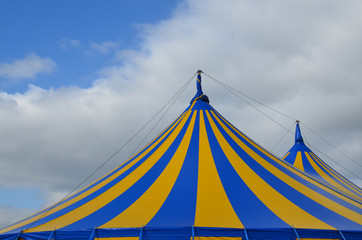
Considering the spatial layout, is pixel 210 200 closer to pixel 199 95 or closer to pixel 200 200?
pixel 200 200

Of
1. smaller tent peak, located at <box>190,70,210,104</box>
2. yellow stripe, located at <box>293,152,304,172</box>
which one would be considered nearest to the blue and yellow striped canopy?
yellow stripe, located at <box>293,152,304,172</box>

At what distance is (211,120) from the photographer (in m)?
6.60

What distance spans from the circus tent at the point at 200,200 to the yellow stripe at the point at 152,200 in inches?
0.6

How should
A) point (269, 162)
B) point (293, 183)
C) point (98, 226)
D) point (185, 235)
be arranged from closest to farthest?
point (185, 235)
point (98, 226)
point (293, 183)
point (269, 162)

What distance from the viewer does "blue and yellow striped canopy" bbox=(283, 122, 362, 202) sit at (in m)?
11.6

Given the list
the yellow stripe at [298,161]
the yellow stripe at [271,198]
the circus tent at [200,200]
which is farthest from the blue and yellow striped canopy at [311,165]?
the yellow stripe at [271,198]

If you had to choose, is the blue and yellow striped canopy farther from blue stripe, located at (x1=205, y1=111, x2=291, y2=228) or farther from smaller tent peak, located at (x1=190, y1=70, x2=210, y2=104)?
blue stripe, located at (x1=205, y1=111, x2=291, y2=228)

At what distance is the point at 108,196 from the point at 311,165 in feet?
28.2

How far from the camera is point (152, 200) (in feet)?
16.6

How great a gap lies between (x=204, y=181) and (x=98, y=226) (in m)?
1.60

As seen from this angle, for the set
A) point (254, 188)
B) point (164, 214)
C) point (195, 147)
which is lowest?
point (164, 214)

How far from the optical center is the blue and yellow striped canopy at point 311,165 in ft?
38.2

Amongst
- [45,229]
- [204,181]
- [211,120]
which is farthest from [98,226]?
[211,120]

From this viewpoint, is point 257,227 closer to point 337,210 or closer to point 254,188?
point 254,188
